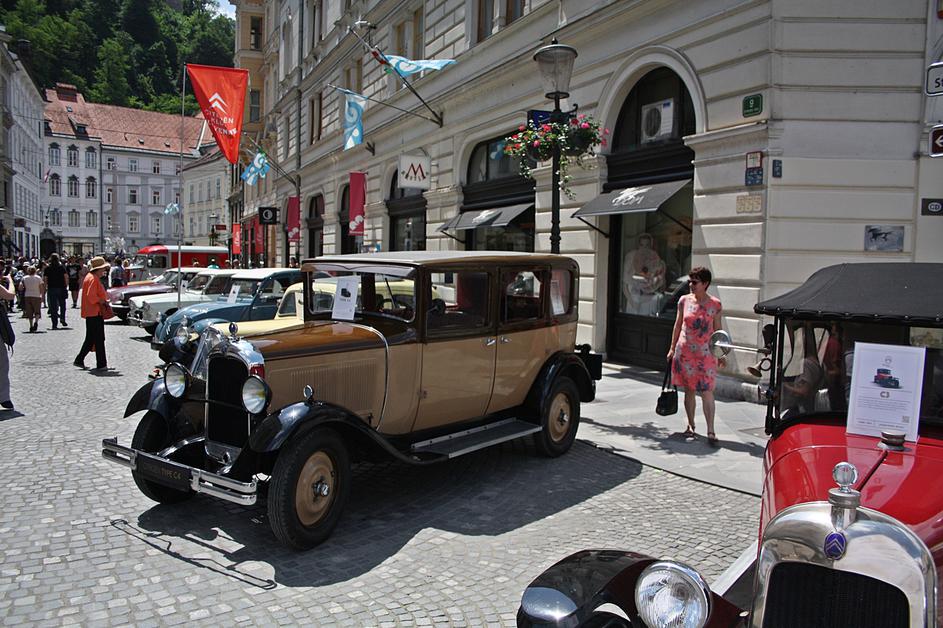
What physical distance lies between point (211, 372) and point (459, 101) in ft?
42.1

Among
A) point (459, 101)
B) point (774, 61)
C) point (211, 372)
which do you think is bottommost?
point (211, 372)

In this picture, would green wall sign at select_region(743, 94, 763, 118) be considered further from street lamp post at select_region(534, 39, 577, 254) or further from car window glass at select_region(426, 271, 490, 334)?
car window glass at select_region(426, 271, 490, 334)

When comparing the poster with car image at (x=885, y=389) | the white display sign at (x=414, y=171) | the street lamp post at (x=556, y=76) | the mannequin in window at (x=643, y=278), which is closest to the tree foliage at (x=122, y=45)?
the white display sign at (x=414, y=171)

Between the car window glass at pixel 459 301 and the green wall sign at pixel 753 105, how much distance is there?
521 centimetres

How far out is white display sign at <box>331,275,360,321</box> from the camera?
19.0 ft

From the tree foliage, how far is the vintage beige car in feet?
263

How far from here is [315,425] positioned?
14.6ft

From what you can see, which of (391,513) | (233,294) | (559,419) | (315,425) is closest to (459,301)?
(559,419)

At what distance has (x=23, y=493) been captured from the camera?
214 inches

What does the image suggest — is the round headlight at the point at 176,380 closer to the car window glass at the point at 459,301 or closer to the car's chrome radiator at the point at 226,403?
the car's chrome radiator at the point at 226,403

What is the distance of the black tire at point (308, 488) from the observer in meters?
4.29

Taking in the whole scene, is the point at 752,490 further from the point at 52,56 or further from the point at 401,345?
the point at 52,56

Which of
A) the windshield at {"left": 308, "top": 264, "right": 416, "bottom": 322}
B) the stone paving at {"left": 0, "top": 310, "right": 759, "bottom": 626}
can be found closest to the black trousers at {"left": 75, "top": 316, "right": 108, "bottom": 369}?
the stone paving at {"left": 0, "top": 310, "right": 759, "bottom": 626}

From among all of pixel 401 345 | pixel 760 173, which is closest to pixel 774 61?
pixel 760 173
